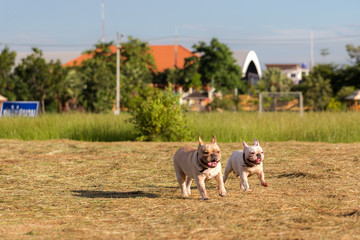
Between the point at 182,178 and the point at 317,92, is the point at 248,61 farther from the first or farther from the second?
the point at 182,178

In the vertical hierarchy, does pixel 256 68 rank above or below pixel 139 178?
above

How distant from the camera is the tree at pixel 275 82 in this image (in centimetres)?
7462

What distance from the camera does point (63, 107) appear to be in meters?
51.1

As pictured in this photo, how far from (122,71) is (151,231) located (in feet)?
177

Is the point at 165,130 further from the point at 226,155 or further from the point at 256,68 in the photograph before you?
the point at 256,68

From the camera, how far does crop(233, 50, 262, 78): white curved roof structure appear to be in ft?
294

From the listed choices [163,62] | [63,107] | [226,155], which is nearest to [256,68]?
[163,62]

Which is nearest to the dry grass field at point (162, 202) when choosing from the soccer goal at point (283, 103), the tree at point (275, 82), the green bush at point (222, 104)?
the soccer goal at point (283, 103)

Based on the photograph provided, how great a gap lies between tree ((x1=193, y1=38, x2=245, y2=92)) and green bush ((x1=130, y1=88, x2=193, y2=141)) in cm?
5011

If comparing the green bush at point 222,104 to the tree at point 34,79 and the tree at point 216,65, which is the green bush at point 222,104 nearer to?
the tree at point 216,65

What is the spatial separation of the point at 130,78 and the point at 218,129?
3681 centimetres

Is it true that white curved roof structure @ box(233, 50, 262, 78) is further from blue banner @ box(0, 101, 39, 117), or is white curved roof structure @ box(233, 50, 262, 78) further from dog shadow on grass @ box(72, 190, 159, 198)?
dog shadow on grass @ box(72, 190, 159, 198)

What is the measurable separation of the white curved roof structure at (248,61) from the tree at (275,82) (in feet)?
26.4

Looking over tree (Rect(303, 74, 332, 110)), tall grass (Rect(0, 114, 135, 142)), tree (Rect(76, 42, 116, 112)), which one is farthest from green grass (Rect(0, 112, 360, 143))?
tree (Rect(303, 74, 332, 110))
